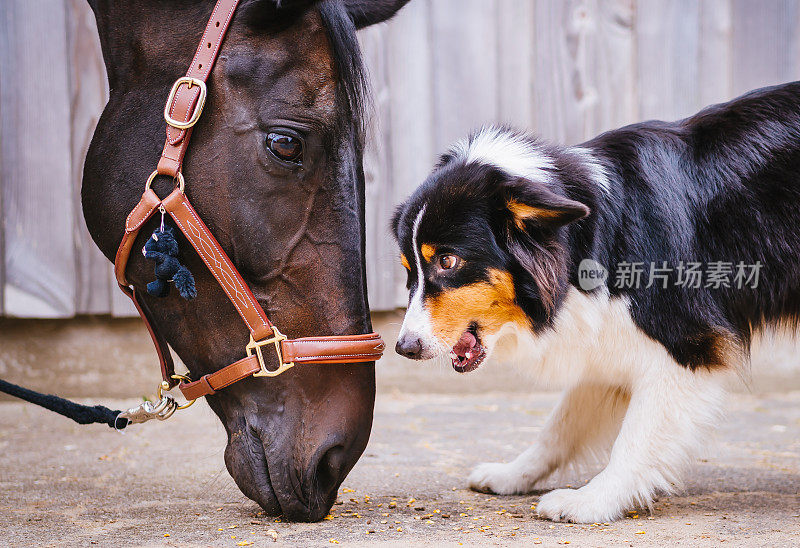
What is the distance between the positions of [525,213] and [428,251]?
31 cm

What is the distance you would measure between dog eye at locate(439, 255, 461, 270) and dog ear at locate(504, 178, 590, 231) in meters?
0.21

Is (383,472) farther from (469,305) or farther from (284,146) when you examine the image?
(284,146)

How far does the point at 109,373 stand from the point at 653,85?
3438mm

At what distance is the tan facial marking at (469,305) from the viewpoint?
236 cm

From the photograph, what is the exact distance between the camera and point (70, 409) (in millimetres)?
2203

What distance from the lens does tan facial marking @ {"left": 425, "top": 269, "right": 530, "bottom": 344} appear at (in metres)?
2.36

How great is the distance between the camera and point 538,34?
4516 mm

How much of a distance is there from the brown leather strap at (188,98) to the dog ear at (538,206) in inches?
35.5

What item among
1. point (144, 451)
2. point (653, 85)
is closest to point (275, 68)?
point (144, 451)

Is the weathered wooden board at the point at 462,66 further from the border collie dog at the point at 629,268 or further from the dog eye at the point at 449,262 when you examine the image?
the dog eye at the point at 449,262

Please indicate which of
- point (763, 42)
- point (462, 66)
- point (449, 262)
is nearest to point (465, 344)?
point (449, 262)

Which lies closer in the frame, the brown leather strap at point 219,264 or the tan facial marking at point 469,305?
the brown leather strap at point 219,264

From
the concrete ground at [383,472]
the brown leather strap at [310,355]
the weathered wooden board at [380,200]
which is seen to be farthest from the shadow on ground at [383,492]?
the weathered wooden board at [380,200]

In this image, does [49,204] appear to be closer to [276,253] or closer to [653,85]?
[276,253]
